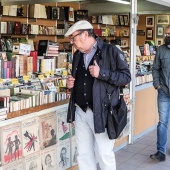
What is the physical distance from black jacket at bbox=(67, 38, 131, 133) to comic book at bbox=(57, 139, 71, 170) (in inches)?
38.1

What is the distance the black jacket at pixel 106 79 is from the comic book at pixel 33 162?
2.67 feet

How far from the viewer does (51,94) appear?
11.7 ft

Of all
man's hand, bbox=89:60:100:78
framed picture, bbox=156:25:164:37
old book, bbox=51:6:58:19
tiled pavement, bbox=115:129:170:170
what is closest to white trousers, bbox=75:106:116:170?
man's hand, bbox=89:60:100:78

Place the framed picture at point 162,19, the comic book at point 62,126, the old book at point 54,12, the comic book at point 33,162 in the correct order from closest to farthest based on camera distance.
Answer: the comic book at point 33,162
the comic book at point 62,126
the old book at point 54,12
the framed picture at point 162,19

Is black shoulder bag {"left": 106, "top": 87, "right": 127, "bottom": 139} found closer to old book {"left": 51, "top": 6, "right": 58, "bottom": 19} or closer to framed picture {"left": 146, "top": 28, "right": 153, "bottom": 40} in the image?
old book {"left": 51, "top": 6, "right": 58, "bottom": 19}

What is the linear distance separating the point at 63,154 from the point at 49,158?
0.79ft

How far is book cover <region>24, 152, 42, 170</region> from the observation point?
10.5 ft

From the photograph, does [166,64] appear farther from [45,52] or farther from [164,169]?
[45,52]

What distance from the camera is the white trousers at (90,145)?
9.55ft

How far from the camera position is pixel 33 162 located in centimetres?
327

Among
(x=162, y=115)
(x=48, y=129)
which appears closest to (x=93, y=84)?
(x=48, y=129)

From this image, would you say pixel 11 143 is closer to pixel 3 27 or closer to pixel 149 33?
pixel 3 27

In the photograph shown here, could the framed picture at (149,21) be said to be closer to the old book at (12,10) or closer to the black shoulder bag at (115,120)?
the old book at (12,10)

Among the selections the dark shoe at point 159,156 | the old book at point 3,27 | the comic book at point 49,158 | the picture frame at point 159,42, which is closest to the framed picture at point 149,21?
the picture frame at point 159,42
